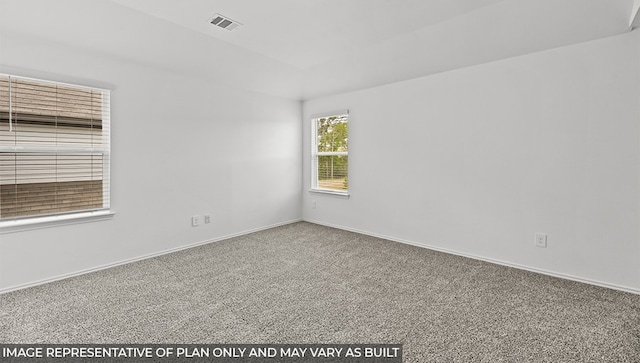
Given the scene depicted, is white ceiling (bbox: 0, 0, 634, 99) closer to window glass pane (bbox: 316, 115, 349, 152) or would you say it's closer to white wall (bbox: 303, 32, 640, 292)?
white wall (bbox: 303, 32, 640, 292)

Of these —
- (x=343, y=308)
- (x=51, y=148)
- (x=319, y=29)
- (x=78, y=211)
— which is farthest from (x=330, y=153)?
(x=51, y=148)

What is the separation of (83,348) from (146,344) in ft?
1.20

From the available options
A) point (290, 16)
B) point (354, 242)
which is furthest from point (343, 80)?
point (354, 242)

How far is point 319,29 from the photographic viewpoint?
2.95m

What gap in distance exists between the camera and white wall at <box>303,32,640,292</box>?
8.60 feet

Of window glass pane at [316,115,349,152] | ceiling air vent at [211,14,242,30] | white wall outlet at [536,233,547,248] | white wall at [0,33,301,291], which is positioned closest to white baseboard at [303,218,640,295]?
white wall outlet at [536,233,547,248]

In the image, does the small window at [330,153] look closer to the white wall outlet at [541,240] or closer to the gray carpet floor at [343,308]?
the gray carpet floor at [343,308]

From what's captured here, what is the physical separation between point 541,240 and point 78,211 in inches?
191

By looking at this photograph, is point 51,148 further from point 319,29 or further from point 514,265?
point 514,265

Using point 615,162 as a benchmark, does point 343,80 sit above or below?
above

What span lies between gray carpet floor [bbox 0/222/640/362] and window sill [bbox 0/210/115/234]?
553 millimetres

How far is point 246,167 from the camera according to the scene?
4520 mm

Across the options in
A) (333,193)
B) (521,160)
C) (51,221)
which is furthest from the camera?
(333,193)

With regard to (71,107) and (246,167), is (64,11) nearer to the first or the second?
(71,107)
